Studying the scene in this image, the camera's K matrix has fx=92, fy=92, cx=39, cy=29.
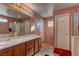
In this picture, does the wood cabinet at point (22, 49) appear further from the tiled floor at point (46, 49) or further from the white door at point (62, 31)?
the white door at point (62, 31)

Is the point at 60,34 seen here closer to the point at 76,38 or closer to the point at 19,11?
the point at 76,38

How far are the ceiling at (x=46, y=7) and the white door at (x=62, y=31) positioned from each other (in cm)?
16

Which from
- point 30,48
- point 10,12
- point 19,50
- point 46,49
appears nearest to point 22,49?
point 19,50

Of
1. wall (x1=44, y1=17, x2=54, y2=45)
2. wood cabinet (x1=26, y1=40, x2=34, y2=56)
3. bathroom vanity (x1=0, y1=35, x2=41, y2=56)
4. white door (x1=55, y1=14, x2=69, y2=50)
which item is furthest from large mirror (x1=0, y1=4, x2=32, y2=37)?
white door (x1=55, y1=14, x2=69, y2=50)

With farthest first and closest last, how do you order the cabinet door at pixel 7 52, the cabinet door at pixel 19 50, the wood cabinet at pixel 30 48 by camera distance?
the wood cabinet at pixel 30 48, the cabinet door at pixel 19 50, the cabinet door at pixel 7 52

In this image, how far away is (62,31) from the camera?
168 cm

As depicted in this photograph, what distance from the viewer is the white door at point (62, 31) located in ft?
5.34

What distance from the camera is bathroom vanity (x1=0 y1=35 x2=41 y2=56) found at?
4.54ft

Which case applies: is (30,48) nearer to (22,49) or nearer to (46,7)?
(22,49)

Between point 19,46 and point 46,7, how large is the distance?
2.72 feet

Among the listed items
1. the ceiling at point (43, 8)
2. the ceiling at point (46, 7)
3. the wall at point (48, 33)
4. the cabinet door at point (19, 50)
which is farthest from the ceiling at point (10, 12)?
the cabinet door at point (19, 50)

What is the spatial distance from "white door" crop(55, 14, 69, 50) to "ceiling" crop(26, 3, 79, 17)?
16 centimetres

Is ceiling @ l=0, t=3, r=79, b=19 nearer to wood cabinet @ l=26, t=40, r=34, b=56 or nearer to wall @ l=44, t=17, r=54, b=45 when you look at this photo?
wall @ l=44, t=17, r=54, b=45

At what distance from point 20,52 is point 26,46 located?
0.16 m
